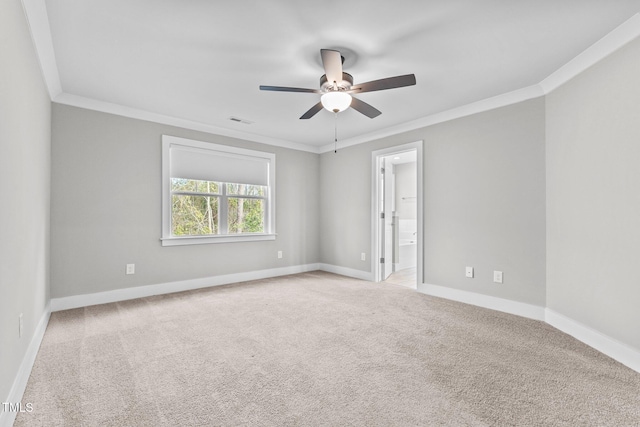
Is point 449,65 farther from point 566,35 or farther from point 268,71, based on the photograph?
point 268,71

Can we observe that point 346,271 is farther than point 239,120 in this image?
Yes

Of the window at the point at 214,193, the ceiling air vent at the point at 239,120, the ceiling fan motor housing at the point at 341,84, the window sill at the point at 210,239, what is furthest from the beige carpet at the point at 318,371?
the ceiling air vent at the point at 239,120

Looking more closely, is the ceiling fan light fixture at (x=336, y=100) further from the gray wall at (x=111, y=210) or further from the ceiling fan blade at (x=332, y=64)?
the gray wall at (x=111, y=210)

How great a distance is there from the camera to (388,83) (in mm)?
2412

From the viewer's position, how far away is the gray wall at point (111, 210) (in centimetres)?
342

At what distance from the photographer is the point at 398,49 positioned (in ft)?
8.13

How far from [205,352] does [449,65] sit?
317cm

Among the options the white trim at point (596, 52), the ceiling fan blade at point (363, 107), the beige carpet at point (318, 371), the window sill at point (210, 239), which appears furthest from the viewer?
the window sill at point (210, 239)

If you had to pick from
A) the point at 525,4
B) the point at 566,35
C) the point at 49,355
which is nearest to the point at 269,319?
the point at 49,355

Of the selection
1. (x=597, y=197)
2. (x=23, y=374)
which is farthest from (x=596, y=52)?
(x=23, y=374)

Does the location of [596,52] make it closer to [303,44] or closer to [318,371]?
[303,44]

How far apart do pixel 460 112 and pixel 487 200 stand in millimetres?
A: 1146

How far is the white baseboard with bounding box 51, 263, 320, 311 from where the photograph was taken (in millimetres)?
3463

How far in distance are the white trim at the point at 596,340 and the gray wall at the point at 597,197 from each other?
1.9 inches
